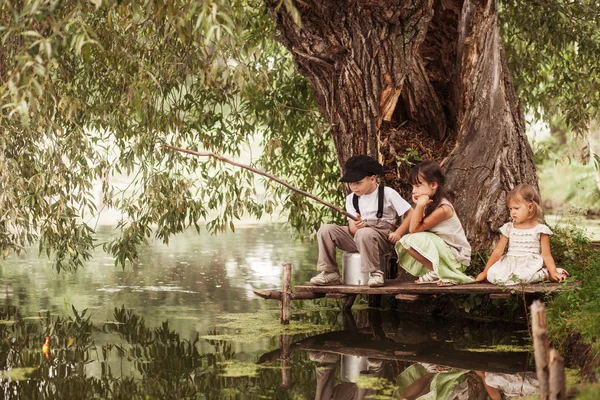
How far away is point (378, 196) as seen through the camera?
737 cm

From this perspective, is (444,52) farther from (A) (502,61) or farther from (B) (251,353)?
(B) (251,353)

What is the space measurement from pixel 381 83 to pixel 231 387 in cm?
346

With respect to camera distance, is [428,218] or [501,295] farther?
[428,218]

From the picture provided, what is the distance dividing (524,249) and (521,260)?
92mm

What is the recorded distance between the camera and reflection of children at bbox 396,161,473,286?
6875 millimetres

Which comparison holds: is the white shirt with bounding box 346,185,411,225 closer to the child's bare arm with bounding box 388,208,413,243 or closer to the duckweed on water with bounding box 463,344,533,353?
the child's bare arm with bounding box 388,208,413,243

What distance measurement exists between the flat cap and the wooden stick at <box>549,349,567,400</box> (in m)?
3.34

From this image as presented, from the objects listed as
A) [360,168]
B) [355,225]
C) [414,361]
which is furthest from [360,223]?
[414,361]

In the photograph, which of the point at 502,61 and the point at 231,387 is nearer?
the point at 231,387

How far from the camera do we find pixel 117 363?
6195mm

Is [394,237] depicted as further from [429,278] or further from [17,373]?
[17,373]

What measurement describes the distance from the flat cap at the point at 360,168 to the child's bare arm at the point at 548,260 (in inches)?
55.6

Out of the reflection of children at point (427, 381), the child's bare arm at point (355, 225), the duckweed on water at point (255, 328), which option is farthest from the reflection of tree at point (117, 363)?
the child's bare arm at point (355, 225)

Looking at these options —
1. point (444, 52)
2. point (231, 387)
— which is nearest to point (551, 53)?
point (444, 52)
